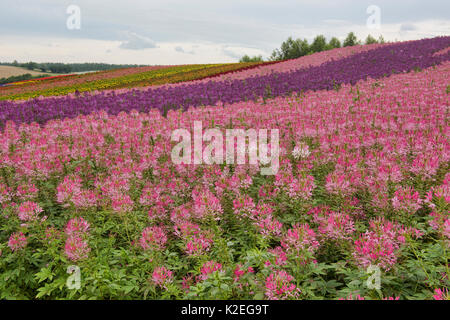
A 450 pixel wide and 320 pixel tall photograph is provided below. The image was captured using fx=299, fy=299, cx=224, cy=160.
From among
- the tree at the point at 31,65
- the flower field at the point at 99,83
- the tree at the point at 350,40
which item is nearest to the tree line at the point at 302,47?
the tree at the point at 350,40

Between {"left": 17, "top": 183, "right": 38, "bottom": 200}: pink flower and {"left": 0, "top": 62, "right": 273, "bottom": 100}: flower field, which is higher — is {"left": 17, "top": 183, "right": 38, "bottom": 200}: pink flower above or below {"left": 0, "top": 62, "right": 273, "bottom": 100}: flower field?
below

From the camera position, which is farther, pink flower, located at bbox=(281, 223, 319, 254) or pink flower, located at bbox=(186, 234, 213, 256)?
pink flower, located at bbox=(186, 234, 213, 256)

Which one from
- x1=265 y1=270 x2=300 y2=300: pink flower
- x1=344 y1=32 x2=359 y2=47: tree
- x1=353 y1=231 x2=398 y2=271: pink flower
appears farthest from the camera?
x1=344 y1=32 x2=359 y2=47: tree

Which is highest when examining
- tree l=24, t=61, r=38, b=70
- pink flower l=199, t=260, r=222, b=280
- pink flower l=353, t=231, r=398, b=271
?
tree l=24, t=61, r=38, b=70

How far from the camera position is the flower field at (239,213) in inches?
119

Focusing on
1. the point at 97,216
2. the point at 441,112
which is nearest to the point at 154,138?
the point at 97,216

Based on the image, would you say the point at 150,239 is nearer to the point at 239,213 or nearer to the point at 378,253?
the point at 239,213

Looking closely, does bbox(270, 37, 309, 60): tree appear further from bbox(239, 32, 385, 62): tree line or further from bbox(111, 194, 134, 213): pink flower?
bbox(111, 194, 134, 213): pink flower

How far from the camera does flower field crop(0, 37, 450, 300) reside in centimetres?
301

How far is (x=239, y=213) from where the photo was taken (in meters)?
3.67

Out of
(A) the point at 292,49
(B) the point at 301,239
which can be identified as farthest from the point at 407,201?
(A) the point at 292,49

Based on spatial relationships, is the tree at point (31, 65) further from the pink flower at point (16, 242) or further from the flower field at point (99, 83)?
the pink flower at point (16, 242)

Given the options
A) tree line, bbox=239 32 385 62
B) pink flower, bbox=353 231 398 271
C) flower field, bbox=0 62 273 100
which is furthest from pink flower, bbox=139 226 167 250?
tree line, bbox=239 32 385 62
